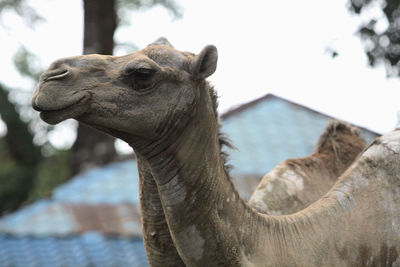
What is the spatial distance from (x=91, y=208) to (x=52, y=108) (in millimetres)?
7591

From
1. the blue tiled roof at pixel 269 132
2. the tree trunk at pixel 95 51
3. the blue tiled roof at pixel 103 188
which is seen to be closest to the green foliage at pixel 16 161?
the tree trunk at pixel 95 51

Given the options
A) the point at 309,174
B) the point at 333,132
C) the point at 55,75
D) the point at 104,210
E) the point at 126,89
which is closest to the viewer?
the point at 55,75

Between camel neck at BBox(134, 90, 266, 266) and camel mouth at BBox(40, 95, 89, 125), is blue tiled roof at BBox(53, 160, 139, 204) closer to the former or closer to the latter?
camel neck at BBox(134, 90, 266, 266)

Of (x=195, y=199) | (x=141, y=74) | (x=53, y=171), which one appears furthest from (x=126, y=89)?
(x=53, y=171)

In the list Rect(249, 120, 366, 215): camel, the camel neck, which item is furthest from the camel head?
Rect(249, 120, 366, 215): camel

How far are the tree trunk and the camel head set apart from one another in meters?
9.86

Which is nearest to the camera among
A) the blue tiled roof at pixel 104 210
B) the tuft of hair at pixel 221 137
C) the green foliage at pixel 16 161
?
the tuft of hair at pixel 221 137

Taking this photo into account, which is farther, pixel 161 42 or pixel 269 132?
pixel 269 132

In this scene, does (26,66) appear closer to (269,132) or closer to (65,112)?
(269,132)

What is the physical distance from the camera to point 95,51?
12742 millimetres

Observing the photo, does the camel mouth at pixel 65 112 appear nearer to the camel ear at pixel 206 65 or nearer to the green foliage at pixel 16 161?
the camel ear at pixel 206 65

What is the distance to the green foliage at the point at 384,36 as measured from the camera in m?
5.06

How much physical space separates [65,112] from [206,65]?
0.61 metres

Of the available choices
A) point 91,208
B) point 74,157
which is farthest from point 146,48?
point 74,157
